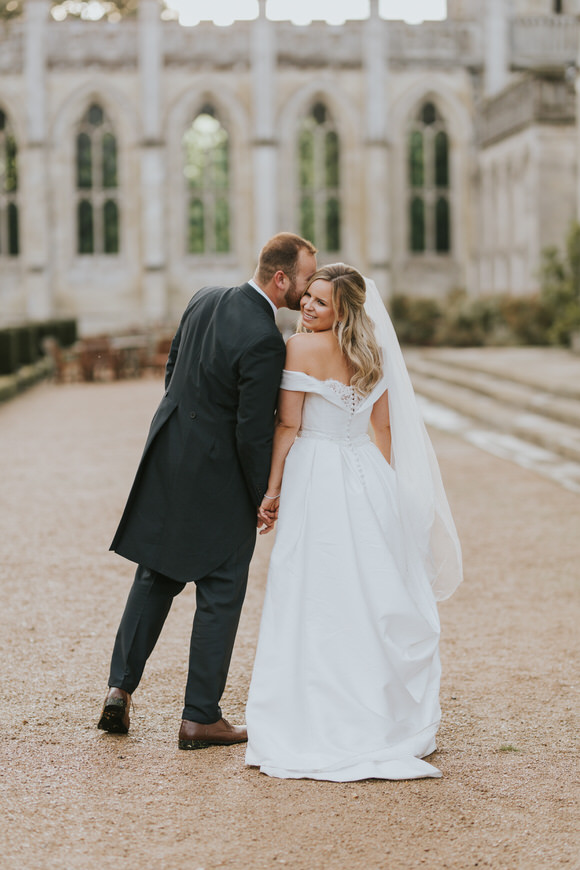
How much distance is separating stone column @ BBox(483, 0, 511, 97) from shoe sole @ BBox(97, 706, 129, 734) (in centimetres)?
2768

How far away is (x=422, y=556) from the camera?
3791mm

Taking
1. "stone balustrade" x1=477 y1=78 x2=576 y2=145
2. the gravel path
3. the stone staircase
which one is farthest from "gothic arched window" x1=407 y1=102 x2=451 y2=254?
the gravel path

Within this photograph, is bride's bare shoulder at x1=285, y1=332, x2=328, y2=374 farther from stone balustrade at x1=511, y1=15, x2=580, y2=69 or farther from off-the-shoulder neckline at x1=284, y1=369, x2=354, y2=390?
stone balustrade at x1=511, y1=15, x2=580, y2=69

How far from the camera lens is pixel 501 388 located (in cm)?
1424

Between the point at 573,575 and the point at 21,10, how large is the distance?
115ft

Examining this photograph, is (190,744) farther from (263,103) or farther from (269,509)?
(263,103)

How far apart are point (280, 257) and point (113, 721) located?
1.55 metres

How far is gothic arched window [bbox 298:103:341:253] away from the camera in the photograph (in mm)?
29781

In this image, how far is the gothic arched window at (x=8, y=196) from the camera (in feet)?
99.0

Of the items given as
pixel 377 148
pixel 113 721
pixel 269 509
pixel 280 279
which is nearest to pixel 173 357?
pixel 280 279

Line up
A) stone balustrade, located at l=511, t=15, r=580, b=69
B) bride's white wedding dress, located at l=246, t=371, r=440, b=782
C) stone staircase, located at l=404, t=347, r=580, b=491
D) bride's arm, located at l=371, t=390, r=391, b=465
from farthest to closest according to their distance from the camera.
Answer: stone balustrade, located at l=511, t=15, r=580, b=69 → stone staircase, located at l=404, t=347, r=580, b=491 → bride's arm, located at l=371, t=390, r=391, b=465 → bride's white wedding dress, located at l=246, t=371, r=440, b=782

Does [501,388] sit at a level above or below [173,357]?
below

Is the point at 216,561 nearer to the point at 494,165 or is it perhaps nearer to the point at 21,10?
the point at 494,165

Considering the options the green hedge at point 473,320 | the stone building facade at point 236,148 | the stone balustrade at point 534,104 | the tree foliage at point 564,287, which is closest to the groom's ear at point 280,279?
the tree foliage at point 564,287
